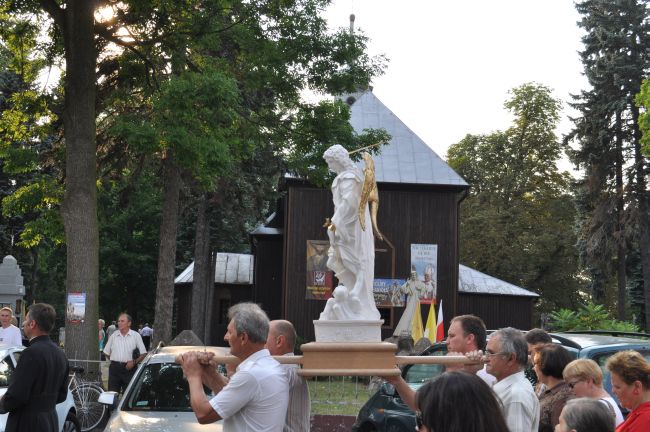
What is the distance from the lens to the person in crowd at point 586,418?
3986 mm

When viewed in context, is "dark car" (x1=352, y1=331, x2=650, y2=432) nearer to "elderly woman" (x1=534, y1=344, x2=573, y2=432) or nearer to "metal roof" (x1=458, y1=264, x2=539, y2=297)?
"elderly woman" (x1=534, y1=344, x2=573, y2=432)

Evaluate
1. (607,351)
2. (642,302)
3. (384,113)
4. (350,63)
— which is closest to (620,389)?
(607,351)

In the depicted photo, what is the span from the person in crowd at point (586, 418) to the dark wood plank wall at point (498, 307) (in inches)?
1573

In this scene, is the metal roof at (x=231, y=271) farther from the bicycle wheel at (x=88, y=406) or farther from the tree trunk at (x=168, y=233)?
the bicycle wheel at (x=88, y=406)

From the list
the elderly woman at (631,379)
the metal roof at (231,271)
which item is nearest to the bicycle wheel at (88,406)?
the elderly woman at (631,379)

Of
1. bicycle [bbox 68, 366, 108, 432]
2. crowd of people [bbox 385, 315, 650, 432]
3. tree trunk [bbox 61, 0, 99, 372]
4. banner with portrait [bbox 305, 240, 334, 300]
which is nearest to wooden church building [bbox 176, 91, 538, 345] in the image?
banner with portrait [bbox 305, 240, 334, 300]

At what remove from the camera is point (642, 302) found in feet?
154

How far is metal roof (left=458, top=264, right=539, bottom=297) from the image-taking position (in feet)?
143

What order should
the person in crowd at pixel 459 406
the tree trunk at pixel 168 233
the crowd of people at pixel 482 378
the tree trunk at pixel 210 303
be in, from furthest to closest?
1. the tree trunk at pixel 210 303
2. the tree trunk at pixel 168 233
3. the crowd of people at pixel 482 378
4. the person in crowd at pixel 459 406

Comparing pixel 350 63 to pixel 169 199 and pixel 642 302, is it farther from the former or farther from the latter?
pixel 642 302

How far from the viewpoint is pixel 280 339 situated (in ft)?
18.7

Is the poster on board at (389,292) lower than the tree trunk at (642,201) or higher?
lower

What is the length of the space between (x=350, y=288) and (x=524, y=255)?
4677cm

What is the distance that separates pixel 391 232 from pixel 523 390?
34.0 m
